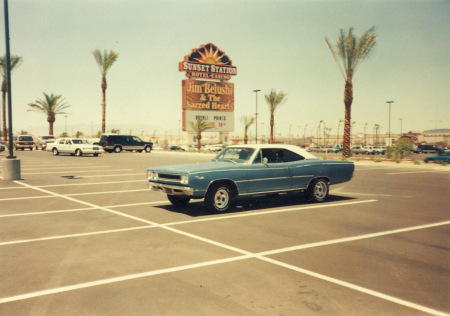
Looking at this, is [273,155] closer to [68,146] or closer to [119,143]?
[68,146]

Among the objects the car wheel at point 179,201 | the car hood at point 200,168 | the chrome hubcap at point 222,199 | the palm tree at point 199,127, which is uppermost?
the palm tree at point 199,127

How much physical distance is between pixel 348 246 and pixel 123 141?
41151 millimetres

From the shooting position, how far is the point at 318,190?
10.6 m

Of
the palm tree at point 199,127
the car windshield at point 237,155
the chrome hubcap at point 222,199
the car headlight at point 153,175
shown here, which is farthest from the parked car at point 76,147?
the chrome hubcap at point 222,199

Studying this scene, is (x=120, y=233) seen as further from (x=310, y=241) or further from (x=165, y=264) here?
(x=310, y=241)

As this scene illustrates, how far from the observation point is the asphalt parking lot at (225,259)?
405 cm

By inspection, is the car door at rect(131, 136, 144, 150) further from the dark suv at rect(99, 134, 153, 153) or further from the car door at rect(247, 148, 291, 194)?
the car door at rect(247, 148, 291, 194)

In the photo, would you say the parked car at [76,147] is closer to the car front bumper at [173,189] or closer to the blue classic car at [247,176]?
the blue classic car at [247,176]

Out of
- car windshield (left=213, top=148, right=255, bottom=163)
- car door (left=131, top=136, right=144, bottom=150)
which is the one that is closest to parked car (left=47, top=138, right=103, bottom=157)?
car door (left=131, top=136, right=144, bottom=150)

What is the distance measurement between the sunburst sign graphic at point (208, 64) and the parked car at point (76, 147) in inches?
1002

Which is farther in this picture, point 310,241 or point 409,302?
point 310,241

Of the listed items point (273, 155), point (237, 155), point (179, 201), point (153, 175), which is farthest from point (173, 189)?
point (273, 155)

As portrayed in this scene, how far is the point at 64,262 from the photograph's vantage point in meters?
5.41

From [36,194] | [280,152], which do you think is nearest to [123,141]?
[36,194]
